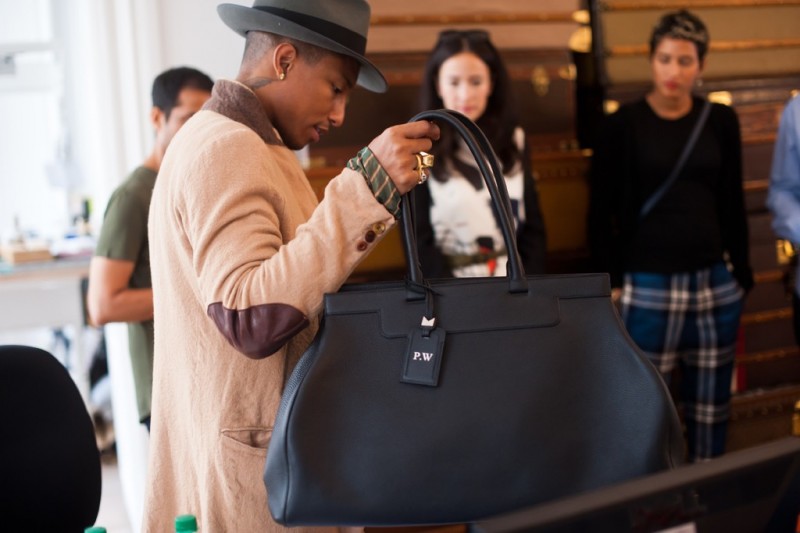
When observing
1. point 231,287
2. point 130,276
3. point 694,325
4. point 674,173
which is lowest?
point 694,325

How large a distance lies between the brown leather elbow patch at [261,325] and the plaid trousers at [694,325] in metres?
2.65

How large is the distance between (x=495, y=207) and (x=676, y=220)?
2.58 meters

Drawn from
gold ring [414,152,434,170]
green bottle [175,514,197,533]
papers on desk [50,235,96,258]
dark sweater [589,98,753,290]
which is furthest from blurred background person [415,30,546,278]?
papers on desk [50,235,96,258]

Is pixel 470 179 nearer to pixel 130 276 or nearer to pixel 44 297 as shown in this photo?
pixel 130 276

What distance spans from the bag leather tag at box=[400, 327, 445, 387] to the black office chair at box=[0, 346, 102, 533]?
85cm

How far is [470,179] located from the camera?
332 cm

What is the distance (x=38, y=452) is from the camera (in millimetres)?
1815

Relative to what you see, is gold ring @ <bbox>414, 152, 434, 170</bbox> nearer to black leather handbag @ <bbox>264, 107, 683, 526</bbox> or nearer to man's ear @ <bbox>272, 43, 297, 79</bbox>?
black leather handbag @ <bbox>264, 107, 683, 526</bbox>

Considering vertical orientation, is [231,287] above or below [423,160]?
below

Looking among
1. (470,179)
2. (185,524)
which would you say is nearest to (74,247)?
(470,179)

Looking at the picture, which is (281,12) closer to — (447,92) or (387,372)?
(387,372)

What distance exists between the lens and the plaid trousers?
374cm

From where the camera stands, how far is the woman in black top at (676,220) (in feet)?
12.2

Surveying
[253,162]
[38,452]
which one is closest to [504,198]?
[253,162]
